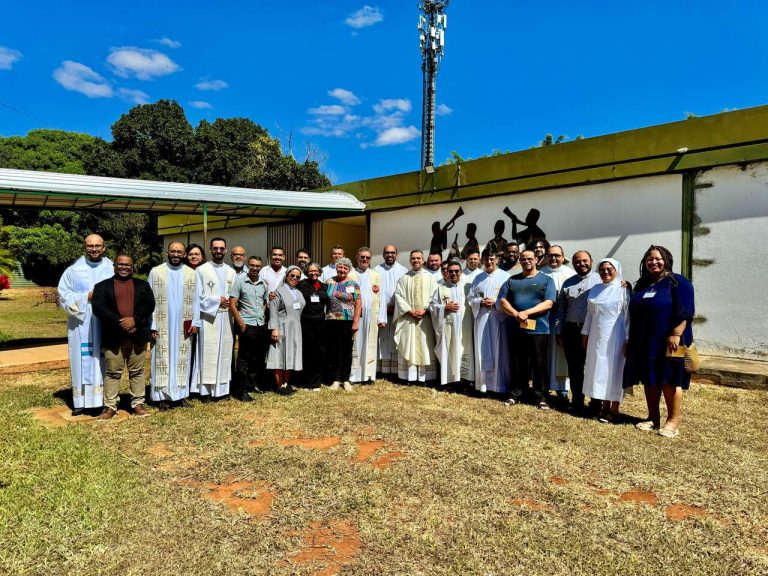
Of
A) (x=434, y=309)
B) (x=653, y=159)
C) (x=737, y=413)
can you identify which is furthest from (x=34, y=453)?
(x=653, y=159)

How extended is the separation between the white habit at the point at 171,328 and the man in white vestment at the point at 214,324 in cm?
10

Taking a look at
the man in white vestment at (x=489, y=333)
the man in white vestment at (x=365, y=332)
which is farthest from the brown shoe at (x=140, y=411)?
the man in white vestment at (x=489, y=333)

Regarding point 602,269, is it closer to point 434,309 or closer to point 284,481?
point 434,309

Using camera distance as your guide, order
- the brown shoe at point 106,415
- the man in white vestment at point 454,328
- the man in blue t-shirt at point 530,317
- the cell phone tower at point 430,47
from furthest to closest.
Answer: the cell phone tower at point 430,47
the man in white vestment at point 454,328
the man in blue t-shirt at point 530,317
the brown shoe at point 106,415

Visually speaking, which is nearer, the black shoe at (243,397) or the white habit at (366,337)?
the black shoe at (243,397)

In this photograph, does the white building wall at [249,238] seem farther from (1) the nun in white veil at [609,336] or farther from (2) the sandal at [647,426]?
(2) the sandal at [647,426]

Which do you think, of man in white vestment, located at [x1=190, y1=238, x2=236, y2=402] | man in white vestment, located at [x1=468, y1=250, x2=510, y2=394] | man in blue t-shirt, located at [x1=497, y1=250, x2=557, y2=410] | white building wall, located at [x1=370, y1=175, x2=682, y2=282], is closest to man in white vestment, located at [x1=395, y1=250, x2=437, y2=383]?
man in white vestment, located at [x1=468, y1=250, x2=510, y2=394]

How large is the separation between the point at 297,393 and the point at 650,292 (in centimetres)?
378

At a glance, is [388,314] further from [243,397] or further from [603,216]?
[603,216]

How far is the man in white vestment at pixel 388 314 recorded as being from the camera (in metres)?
7.01

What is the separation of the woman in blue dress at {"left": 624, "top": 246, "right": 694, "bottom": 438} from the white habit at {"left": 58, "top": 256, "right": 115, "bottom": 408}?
4.98 m

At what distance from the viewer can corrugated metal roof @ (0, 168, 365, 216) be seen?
292 inches

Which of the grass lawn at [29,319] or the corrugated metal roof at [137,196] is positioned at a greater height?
the corrugated metal roof at [137,196]

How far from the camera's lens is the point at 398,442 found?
4277 mm
